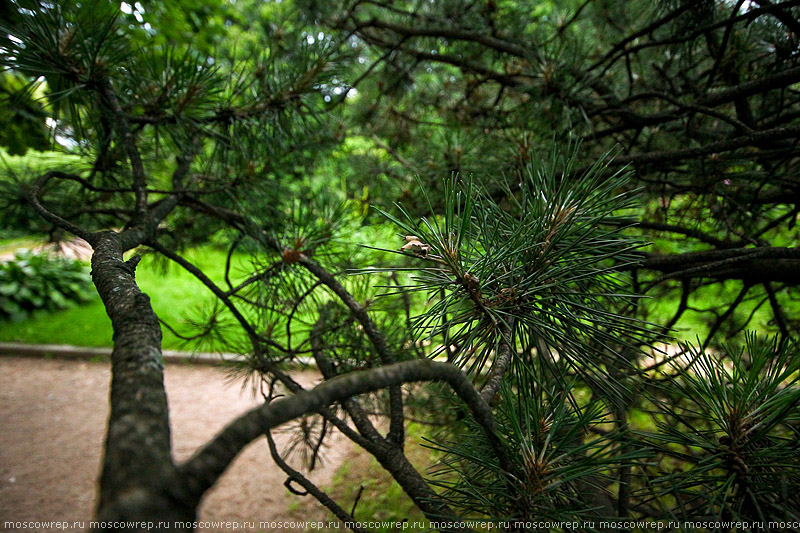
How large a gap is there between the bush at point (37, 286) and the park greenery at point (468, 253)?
10.0ft

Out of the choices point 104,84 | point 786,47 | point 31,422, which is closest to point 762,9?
point 786,47

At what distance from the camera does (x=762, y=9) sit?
0.71m

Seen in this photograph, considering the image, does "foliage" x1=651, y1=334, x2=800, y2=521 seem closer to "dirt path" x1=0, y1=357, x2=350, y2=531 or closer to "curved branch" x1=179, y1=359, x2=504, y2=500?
"curved branch" x1=179, y1=359, x2=504, y2=500

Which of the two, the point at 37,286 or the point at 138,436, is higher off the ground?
the point at 138,436

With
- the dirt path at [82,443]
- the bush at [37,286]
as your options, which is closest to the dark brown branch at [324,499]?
the dirt path at [82,443]

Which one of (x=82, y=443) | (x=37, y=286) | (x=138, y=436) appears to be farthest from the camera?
(x=37, y=286)

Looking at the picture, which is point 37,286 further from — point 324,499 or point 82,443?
point 324,499

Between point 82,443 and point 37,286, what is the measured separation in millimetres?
2326

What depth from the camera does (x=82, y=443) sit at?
256 centimetres

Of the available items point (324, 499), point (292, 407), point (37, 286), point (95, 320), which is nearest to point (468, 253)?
point (292, 407)

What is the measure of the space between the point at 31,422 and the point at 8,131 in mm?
2510

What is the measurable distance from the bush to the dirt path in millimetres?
720

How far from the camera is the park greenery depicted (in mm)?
364

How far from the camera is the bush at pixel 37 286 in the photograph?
3.79 metres
